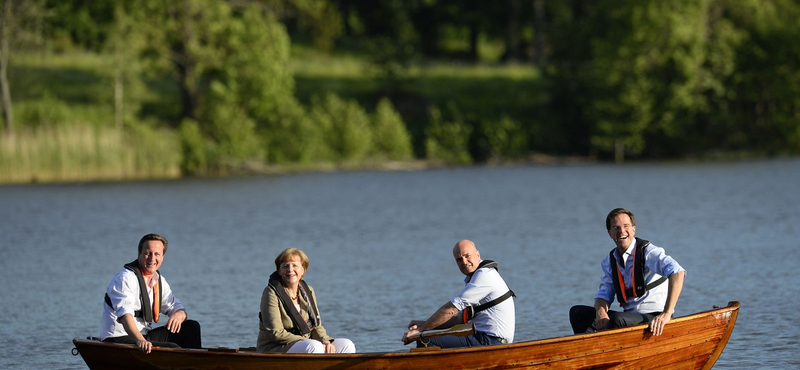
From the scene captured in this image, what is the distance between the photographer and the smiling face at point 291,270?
10.5m

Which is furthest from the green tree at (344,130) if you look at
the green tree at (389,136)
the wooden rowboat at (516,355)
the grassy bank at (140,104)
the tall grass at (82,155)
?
the wooden rowboat at (516,355)

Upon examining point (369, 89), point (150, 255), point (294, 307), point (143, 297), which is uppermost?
point (369, 89)

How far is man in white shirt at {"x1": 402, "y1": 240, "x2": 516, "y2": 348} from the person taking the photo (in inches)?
424

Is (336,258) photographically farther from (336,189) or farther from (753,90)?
Result: (753,90)

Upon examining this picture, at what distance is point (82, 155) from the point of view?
158ft

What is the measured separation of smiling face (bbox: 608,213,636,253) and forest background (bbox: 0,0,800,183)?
129 feet

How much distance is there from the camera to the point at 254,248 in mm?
27375

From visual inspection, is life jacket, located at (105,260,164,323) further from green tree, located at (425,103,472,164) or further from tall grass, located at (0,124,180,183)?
green tree, located at (425,103,472,164)

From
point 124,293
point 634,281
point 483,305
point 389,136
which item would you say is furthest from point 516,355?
point 389,136

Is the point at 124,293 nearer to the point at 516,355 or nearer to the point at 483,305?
the point at 483,305

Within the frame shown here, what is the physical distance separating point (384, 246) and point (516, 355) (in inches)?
644

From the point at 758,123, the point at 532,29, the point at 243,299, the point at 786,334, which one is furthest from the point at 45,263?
the point at 532,29

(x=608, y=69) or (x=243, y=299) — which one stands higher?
(x=608, y=69)

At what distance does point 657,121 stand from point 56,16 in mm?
34739
